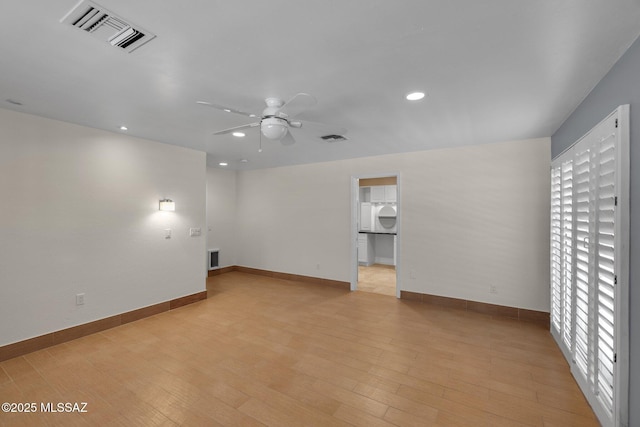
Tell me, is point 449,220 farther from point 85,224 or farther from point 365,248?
point 85,224

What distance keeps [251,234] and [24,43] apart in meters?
5.36

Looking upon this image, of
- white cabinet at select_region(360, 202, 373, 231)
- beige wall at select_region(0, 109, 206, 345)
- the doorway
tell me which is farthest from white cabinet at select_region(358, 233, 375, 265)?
beige wall at select_region(0, 109, 206, 345)

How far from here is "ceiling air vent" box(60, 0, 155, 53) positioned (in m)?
1.46

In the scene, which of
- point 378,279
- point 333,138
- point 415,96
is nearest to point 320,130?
point 333,138

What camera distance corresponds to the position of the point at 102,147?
12.0 feet

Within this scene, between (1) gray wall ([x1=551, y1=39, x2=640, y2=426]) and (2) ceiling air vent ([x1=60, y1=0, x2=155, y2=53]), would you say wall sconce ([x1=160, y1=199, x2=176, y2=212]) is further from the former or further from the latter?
(1) gray wall ([x1=551, y1=39, x2=640, y2=426])

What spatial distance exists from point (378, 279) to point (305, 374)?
13.1ft

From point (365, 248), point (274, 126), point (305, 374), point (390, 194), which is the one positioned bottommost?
point (305, 374)

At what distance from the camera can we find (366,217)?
27.4ft

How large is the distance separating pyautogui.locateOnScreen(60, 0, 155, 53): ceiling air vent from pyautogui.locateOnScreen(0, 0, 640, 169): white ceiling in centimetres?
5

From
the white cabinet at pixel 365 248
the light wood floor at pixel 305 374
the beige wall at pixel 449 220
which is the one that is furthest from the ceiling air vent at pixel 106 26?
the white cabinet at pixel 365 248

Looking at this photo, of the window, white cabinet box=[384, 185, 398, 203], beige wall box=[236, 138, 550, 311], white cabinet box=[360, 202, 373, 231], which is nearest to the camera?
the window

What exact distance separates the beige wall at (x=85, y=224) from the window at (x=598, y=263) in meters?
4.94

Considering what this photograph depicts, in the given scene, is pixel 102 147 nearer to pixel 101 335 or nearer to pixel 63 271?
pixel 63 271
